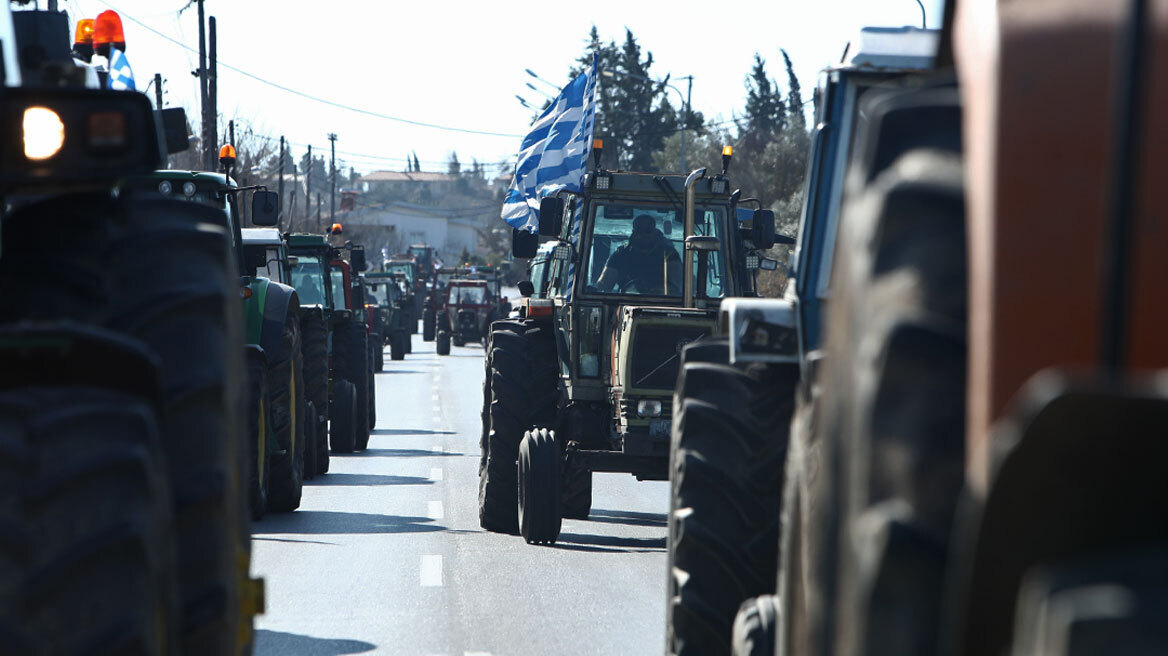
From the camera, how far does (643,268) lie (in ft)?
40.3

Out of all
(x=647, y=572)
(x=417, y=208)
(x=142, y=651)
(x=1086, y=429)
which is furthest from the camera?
(x=417, y=208)

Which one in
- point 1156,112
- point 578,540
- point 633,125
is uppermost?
point 633,125

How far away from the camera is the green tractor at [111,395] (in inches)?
102

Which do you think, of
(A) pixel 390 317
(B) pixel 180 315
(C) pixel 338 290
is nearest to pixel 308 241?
(C) pixel 338 290

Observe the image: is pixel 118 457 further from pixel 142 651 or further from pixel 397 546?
pixel 397 546

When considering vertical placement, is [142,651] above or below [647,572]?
above

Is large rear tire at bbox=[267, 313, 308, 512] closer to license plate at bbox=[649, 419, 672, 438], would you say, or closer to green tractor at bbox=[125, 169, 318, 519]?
green tractor at bbox=[125, 169, 318, 519]

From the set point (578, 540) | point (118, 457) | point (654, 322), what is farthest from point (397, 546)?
point (118, 457)

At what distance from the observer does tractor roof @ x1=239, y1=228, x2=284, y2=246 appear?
15.8 metres

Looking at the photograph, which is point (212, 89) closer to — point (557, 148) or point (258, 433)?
point (557, 148)

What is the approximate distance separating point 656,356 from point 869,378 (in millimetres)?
9520

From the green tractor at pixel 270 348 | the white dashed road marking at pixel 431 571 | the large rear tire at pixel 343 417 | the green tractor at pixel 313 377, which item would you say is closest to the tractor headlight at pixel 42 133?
the white dashed road marking at pixel 431 571

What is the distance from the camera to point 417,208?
16950 centimetres

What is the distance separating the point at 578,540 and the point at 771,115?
74.4 m
